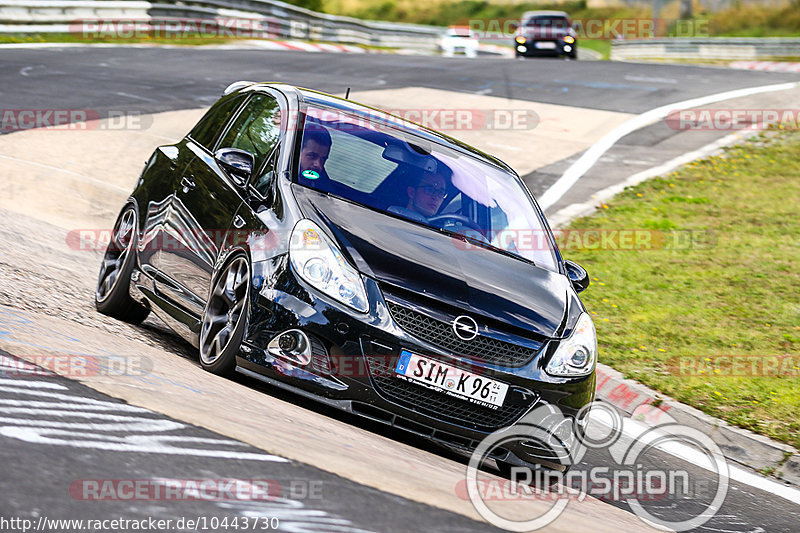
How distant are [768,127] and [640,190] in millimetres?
5850

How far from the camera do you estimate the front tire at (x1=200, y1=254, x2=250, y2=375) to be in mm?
5520

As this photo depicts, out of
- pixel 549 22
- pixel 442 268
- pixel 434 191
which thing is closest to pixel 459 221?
pixel 434 191

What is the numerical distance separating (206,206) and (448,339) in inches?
75.2

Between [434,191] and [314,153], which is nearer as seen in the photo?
[314,153]

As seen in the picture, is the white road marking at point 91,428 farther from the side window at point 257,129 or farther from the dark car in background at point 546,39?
the dark car in background at point 546,39

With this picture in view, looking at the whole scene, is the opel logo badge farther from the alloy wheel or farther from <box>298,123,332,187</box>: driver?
<box>298,123,332,187</box>: driver

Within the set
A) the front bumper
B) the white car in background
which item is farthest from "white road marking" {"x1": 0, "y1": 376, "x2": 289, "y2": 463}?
the white car in background

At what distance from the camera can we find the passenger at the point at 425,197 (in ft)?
20.5

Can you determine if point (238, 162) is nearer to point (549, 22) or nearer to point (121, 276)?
point (121, 276)

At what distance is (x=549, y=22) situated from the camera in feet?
125

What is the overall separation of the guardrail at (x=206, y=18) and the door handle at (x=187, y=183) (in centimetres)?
2146

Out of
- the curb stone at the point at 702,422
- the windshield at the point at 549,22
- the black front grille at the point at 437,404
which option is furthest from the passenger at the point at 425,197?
A: the windshield at the point at 549,22

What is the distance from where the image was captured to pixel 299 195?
5.91m

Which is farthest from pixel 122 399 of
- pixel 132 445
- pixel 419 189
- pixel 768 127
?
pixel 768 127
